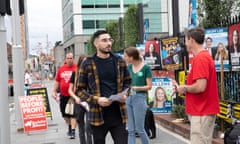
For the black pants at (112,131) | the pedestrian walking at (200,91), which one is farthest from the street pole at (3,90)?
the pedestrian walking at (200,91)

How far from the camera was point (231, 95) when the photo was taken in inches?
299

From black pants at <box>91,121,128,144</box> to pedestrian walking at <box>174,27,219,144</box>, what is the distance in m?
0.77

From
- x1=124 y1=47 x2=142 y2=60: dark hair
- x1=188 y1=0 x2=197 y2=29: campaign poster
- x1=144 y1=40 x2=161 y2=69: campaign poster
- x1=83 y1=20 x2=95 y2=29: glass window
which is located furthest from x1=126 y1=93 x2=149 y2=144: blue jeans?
x1=83 y1=20 x2=95 y2=29: glass window

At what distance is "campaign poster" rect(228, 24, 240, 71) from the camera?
269 inches

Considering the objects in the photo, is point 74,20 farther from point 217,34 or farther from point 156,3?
point 217,34

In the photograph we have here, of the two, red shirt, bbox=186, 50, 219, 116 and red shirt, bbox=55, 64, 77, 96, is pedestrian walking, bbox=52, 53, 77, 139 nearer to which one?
red shirt, bbox=55, 64, 77, 96

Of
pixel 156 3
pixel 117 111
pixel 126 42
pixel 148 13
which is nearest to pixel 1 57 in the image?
pixel 117 111

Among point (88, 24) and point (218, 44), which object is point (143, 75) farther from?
point (88, 24)

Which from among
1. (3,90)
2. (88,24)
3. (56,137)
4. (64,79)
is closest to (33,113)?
(56,137)

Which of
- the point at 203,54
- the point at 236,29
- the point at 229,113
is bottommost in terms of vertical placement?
the point at 229,113

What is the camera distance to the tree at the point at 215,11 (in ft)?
28.2

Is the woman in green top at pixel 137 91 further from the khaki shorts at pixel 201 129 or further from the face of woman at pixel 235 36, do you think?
the khaki shorts at pixel 201 129

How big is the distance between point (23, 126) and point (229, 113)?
5621 mm

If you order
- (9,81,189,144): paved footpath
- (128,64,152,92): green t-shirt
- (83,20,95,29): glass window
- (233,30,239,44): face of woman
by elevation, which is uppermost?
(83,20,95,29): glass window
